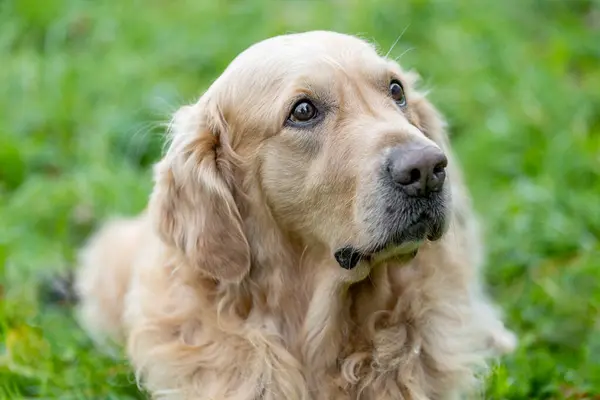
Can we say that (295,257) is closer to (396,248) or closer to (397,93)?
(396,248)

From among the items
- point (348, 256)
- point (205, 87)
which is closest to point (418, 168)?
point (348, 256)

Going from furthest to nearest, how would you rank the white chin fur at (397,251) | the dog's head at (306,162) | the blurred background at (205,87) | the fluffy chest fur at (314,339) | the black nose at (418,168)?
the blurred background at (205,87) < the fluffy chest fur at (314,339) < the white chin fur at (397,251) < the dog's head at (306,162) < the black nose at (418,168)

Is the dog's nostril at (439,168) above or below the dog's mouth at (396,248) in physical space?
above

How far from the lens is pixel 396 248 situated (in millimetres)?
3711

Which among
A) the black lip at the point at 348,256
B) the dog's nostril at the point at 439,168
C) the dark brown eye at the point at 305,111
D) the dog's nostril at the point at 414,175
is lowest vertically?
the black lip at the point at 348,256

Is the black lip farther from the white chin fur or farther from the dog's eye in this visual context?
the dog's eye

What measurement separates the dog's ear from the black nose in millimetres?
787

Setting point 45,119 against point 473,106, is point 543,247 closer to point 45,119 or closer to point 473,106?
point 473,106

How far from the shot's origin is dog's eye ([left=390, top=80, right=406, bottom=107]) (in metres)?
4.07

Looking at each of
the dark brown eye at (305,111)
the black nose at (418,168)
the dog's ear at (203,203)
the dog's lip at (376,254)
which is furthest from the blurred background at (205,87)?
the black nose at (418,168)

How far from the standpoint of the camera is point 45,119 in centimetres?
725

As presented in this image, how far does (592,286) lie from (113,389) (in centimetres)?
263

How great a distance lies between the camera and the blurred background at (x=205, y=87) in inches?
196

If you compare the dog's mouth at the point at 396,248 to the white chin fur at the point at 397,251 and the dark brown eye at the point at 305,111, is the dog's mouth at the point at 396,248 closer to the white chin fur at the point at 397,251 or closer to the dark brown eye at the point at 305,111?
the white chin fur at the point at 397,251
